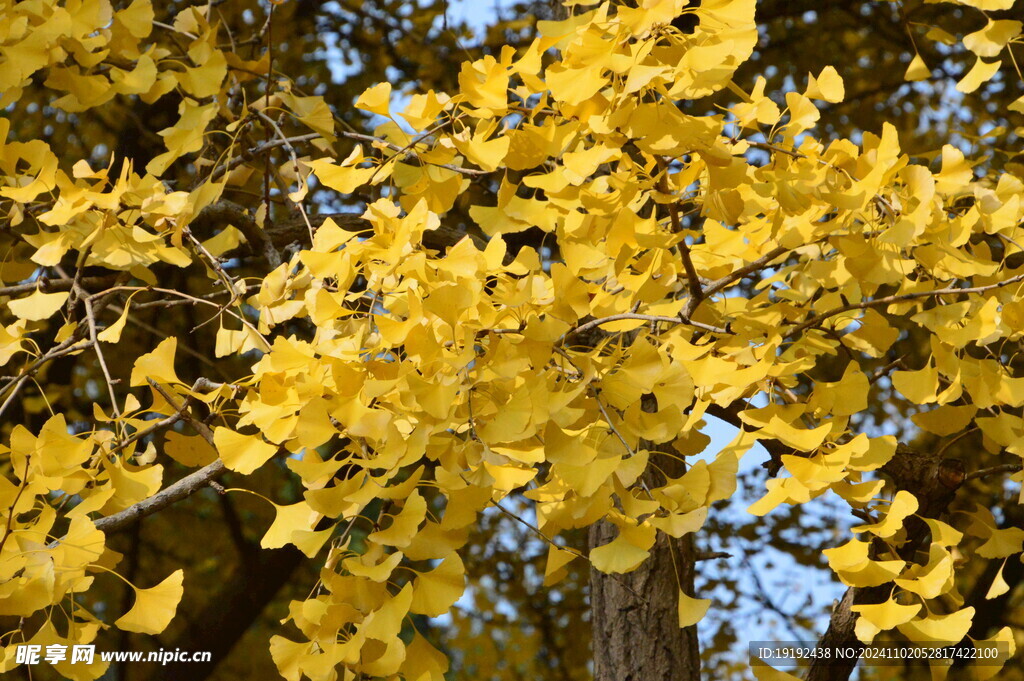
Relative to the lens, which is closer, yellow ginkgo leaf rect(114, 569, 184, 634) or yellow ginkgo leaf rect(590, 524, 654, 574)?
yellow ginkgo leaf rect(590, 524, 654, 574)

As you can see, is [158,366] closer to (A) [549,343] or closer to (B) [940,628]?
(A) [549,343]

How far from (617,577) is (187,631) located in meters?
1.90

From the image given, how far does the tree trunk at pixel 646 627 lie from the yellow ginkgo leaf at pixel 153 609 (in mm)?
804

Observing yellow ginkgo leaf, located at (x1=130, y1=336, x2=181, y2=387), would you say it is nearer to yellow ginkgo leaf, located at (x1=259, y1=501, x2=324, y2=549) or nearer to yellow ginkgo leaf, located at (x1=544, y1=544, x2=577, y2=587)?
yellow ginkgo leaf, located at (x1=259, y1=501, x2=324, y2=549)

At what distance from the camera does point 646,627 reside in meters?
1.71

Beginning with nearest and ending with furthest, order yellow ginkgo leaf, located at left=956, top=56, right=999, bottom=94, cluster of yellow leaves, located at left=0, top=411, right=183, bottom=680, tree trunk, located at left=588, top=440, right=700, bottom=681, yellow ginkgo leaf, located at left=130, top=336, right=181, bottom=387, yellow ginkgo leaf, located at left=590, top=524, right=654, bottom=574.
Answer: yellow ginkgo leaf, located at left=590, top=524, right=654, bottom=574
cluster of yellow leaves, located at left=0, top=411, right=183, bottom=680
yellow ginkgo leaf, located at left=130, top=336, right=181, bottom=387
yellow ginkgo leaf, located at left=956, top=56, right=999, bottom=94
tree trunk, located at left=588, top=440, right=700, bottom=681

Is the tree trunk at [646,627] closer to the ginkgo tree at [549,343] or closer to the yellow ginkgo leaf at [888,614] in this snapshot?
the ginkgo tree at [549,343]

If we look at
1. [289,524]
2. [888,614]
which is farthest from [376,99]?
[888,614]

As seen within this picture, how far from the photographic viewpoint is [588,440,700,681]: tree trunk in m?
1.69

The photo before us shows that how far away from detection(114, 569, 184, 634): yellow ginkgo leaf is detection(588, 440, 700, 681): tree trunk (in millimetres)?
804

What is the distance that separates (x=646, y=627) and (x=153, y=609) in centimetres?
91

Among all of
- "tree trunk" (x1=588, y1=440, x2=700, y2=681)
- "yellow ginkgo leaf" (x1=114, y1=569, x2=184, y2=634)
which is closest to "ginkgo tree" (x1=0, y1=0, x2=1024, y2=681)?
"yellow ginkgo leaf" (x1=114, y1=569, x2=184, y2=634)

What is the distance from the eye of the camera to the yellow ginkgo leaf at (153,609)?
112 centimetres

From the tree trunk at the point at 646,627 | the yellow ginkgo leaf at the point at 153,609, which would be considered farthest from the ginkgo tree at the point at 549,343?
the tree trunk at the point at 646,627
